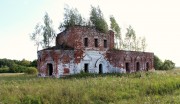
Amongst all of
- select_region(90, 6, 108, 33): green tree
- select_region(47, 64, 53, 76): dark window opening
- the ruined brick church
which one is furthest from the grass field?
select_region(90, 6, 108, 33): green tree

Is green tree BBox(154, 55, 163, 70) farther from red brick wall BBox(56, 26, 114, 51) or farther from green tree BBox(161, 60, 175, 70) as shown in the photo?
red brick wall BBox(56, 26, 114, 51)

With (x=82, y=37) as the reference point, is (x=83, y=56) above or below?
below

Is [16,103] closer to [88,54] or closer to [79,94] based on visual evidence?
[79,94]

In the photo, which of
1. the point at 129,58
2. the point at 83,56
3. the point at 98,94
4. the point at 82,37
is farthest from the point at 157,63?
the point at 98,94

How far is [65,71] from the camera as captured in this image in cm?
2781

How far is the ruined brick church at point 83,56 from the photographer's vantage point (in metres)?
27.8

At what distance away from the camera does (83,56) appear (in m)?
29.4

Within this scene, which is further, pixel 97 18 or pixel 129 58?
pixel 97 18

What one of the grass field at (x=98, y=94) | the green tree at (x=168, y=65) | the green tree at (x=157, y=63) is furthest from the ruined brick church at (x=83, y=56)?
the green tree at (x=168, y=65)

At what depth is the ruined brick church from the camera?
27803mm

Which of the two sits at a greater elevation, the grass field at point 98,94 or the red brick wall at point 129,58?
the red brick wall at point 129,58

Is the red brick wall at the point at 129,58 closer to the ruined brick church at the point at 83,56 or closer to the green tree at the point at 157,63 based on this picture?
the ruined brick church at the point at 83,56

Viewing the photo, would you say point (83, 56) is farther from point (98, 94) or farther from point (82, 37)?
point (98, 94)

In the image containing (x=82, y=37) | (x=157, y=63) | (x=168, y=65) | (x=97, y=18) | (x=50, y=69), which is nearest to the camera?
(x=50, y=69)
